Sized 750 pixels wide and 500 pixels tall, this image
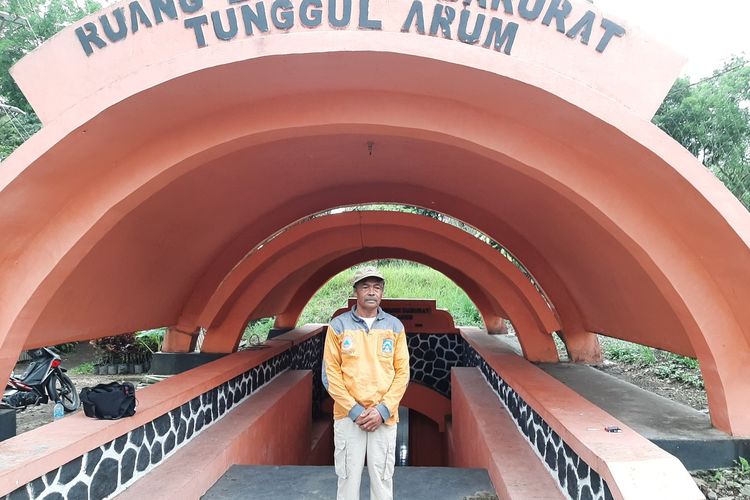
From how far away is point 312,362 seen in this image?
461 inches

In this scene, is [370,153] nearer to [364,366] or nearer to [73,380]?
[364,366]

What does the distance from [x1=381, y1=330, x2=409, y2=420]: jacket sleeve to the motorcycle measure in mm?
Answer: 5351

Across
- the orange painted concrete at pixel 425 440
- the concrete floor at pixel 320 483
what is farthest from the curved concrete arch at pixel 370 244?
the orange painted concrete at pixel 425 440

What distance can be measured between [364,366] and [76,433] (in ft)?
6.36

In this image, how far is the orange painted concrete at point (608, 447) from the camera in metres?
2.59

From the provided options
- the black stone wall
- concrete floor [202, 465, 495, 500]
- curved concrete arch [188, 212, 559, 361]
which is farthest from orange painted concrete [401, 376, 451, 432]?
concrete floor [202, 465, 495, 500]

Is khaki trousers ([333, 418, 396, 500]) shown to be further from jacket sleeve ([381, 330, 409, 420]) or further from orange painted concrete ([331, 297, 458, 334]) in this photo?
orange painted concrete ([331, 297, 458, 334])

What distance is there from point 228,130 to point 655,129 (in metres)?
3.01

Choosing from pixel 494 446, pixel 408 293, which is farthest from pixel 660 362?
pixel 408 293

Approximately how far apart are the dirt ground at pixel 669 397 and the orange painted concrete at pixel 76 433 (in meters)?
1.74

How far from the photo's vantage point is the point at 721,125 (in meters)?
11.6

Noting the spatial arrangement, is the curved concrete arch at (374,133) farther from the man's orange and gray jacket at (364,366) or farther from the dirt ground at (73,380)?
the man's orange and gray jacket at (364,366)

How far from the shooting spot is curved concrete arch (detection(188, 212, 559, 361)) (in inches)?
287

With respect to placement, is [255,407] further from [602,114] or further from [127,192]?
[602,114]
